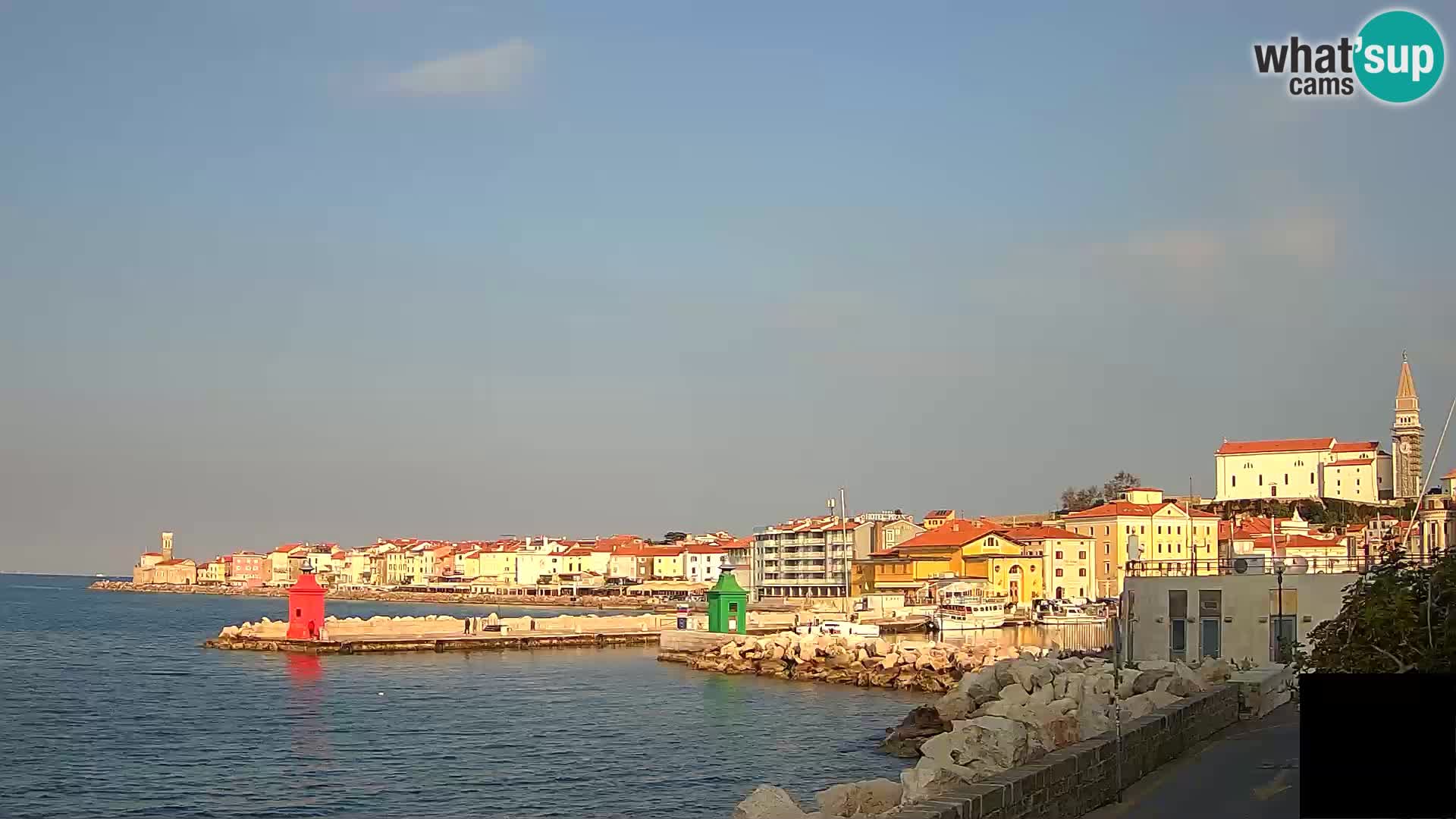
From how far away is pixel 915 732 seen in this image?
2867 centimetres

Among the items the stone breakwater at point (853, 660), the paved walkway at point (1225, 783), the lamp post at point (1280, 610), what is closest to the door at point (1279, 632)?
the lamp post at point (1280, 610)

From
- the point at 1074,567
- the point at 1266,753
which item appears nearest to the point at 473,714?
the point at 1266,753

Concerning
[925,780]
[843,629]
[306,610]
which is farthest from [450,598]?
[925,780]

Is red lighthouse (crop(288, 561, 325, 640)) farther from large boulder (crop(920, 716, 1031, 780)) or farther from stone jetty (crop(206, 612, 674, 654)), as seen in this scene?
large boulder (crop(920, 716, 1031, 780))

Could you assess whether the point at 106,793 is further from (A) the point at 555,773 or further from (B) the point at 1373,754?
(B) the point at 1373,754

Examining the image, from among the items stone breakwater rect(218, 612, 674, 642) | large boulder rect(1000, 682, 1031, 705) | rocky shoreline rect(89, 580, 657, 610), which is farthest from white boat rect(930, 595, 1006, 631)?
large boulder rect(1000, 682, 1031, 705)

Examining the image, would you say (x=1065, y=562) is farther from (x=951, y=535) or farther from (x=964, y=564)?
(x=951, y=535)

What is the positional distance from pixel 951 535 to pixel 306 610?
46.6m

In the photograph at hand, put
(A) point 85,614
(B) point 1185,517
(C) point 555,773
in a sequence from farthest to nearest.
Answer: (A) point 85,614, (B) point 1185,517, (C) point 555,773

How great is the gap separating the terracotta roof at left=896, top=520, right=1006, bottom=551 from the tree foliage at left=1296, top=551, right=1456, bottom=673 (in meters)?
78.8

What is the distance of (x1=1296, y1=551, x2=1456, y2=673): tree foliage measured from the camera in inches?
434

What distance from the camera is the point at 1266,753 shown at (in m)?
14.1

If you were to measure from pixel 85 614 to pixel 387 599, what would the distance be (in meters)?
39.5

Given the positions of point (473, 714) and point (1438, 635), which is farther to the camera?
point (473, 714)
